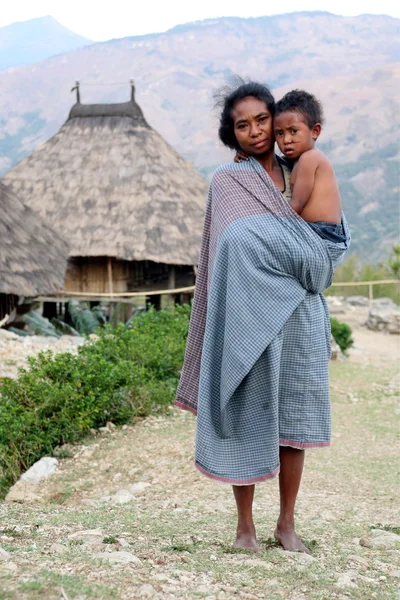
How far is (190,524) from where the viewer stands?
3484 mm

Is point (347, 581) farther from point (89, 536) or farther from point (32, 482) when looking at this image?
point (32, 482)

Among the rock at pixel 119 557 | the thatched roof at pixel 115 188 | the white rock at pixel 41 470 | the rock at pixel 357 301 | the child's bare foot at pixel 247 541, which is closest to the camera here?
the rock at pixel 119 557

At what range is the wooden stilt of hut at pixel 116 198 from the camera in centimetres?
1359

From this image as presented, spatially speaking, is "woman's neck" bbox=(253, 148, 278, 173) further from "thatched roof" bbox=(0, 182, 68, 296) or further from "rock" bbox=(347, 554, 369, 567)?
"thatched roof" bbox=(0, 182, 68, 296)

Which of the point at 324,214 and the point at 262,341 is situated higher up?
the point at 324,214

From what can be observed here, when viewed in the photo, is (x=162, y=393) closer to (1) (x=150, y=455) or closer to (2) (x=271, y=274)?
(1) (x=150, y=455)

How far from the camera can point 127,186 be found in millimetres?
14359

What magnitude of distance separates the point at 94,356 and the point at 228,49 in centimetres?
8489

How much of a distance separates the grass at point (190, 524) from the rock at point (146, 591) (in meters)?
0.02

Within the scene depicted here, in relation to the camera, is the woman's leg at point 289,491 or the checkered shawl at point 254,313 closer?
the checkered shawl at point 254,313

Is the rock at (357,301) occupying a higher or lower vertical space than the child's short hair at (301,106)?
lower

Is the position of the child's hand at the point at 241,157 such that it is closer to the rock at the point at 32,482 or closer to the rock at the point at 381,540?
the rock at the point at 381,540

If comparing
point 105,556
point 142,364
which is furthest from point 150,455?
point 105,556

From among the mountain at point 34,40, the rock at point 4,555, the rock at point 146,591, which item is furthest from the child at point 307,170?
the mountain at point 34,40
